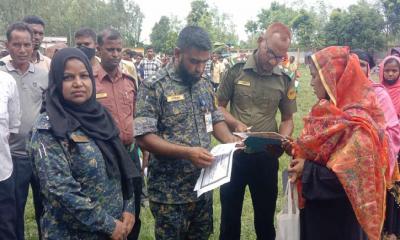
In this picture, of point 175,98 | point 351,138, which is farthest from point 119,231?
point 351,138

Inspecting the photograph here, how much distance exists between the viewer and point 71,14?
58625 mm

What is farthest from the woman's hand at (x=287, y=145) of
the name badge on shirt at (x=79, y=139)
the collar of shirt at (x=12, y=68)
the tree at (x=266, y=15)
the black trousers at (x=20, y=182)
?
the tree at (x=266, y=15)

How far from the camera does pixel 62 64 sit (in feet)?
7.23

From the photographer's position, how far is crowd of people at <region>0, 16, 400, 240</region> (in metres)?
2.17

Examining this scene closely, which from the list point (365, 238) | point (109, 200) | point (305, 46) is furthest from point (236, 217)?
point (305, 46)

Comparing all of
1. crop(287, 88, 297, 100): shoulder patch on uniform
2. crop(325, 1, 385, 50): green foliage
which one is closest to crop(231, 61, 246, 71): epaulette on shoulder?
crop(287, 88, 297, 100): shoulder patch on uniform

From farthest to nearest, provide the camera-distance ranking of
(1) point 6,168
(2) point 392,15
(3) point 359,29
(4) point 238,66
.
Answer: (2) point 392,15 < (3) point 359,29 < (4) point 238,66 < (1) point 6,168

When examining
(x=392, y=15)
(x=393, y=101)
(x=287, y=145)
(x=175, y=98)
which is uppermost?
(x=392, y=15)

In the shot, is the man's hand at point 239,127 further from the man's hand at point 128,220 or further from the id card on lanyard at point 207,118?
the man's hand at point 128,220

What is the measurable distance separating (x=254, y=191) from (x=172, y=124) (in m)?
1.36

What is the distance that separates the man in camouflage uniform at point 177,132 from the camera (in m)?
2.56

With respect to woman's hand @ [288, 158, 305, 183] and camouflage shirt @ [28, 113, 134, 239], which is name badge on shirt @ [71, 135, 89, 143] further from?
woman's hand @ [288, 158, 305, 183]

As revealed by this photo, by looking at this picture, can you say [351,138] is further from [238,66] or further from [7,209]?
[7,209]

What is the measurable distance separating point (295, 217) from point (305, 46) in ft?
147
